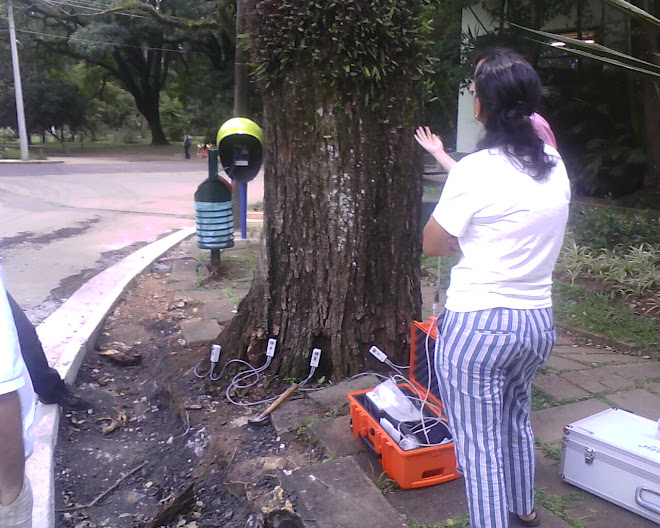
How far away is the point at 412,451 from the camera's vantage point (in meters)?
2.59

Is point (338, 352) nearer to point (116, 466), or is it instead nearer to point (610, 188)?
point (116, 466)

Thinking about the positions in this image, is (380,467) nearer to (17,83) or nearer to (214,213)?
(214,213)

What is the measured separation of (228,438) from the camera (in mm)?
3295

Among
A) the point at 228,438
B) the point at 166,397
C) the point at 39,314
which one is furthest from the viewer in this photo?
the point at 39,314

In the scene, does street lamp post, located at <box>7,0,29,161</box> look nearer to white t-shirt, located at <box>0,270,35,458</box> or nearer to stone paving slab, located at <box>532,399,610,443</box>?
stone paving slab, located at <box>532,399,610,443</box>

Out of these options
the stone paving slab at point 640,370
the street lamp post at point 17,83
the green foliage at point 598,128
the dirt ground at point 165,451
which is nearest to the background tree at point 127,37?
the street lamp post at point 17,83

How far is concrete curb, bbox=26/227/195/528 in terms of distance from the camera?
→ 2995 mm

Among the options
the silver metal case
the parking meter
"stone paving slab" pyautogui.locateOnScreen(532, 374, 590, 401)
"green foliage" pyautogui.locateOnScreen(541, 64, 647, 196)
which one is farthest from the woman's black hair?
"green foliage" pyautogui.locateOnScreen(541, 64, 647, 196)

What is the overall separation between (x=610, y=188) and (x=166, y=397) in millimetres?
9785

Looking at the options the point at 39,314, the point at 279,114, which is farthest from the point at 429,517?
the point at 39,314

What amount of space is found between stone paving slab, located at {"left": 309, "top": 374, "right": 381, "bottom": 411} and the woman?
1.33 m

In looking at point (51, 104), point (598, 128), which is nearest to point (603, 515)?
point (598, 128)

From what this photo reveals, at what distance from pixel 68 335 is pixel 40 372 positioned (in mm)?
1383

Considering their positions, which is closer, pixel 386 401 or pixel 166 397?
pixel 386 401
